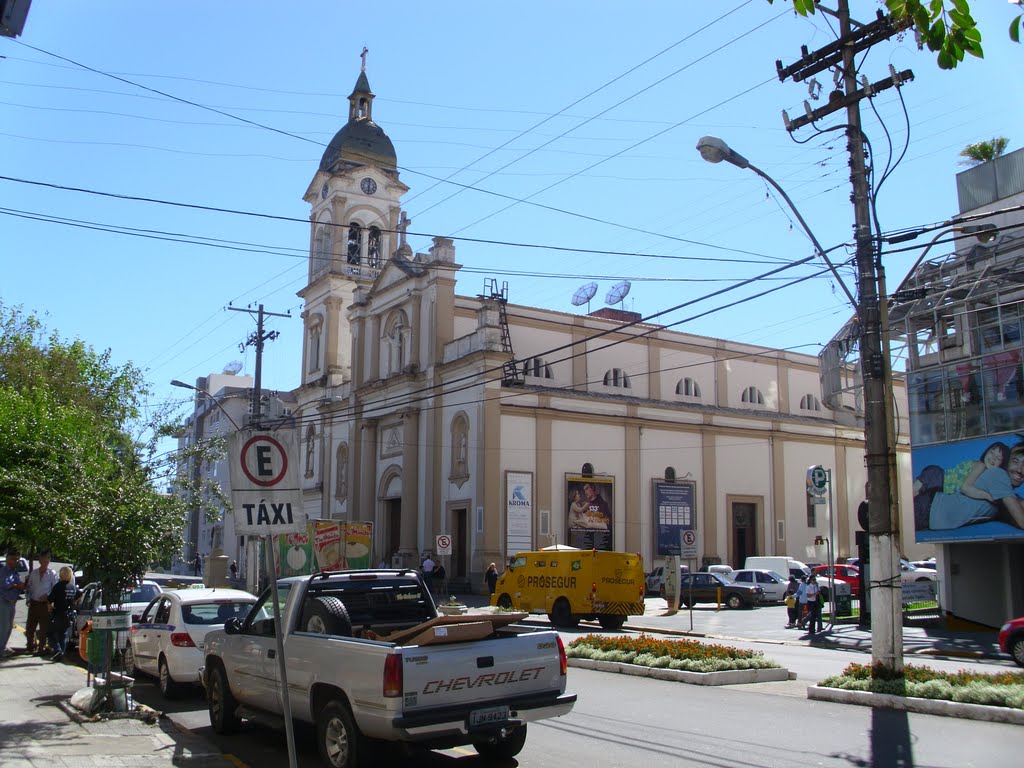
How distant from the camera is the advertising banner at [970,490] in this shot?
22703 millimetres

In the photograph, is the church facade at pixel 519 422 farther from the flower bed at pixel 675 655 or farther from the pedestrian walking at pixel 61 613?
the pedestrian walking at pixel 61 613

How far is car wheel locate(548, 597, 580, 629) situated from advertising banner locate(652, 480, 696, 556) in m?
19.2

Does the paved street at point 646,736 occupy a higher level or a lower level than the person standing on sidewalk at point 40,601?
lower

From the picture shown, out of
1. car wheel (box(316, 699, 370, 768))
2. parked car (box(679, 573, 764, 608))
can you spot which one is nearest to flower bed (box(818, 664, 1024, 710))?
car wheel (box(316, 699, 370, 768))

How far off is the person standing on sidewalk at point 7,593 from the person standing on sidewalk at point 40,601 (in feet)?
1.66

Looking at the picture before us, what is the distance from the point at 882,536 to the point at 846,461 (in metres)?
43.0

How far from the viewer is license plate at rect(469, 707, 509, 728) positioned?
802 centimetres

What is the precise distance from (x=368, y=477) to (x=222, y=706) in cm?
3973

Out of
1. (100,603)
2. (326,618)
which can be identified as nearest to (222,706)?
(326,618)

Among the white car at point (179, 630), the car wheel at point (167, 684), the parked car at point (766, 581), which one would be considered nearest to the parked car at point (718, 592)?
the parked car at point (766, 581)

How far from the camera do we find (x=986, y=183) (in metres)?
25.9

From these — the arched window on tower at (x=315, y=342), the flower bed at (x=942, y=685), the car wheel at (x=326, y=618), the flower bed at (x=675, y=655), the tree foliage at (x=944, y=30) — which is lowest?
the flower bed at (x=675, y=655)

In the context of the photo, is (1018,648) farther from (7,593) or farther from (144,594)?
(7,593)

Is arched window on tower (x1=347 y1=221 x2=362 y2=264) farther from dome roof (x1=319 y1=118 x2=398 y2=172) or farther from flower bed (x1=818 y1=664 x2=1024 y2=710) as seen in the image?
flower bed (x1=818 y1=664 x2=1024 y2=710)
